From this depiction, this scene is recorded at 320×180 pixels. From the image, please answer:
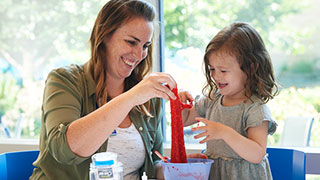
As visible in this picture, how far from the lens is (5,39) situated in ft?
9.93

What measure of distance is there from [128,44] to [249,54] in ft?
1.63

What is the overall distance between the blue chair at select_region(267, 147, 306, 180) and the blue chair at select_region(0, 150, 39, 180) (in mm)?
1040

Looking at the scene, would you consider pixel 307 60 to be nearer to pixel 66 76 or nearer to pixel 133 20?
pixel 133 20

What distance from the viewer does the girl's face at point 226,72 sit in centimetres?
168

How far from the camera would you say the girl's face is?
1.68 metres

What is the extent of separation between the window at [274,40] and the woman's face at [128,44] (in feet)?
2.59

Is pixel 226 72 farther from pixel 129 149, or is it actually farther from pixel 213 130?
pixel 129 149

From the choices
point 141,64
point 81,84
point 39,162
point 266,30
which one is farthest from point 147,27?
point 266,30

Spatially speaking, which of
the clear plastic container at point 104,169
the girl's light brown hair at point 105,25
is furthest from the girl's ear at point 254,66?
the clear plastic container at point 104,169

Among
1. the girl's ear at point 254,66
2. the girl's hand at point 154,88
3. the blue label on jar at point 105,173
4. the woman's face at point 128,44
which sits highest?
the woman's face at point 128,44

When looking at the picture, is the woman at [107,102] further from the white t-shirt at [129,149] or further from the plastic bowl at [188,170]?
the plastic bowl at [188,170]

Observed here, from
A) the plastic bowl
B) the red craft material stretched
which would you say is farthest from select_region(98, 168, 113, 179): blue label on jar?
the red craft material stretched

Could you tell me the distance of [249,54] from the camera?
5.58 feet

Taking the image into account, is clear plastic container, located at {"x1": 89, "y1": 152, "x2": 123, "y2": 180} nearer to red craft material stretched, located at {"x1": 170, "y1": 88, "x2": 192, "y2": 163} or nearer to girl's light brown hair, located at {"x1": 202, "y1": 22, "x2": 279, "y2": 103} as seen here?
red craft material stretched, located at {"x1": 170, "y1": 88, "x2": 192, "y2": 163}
